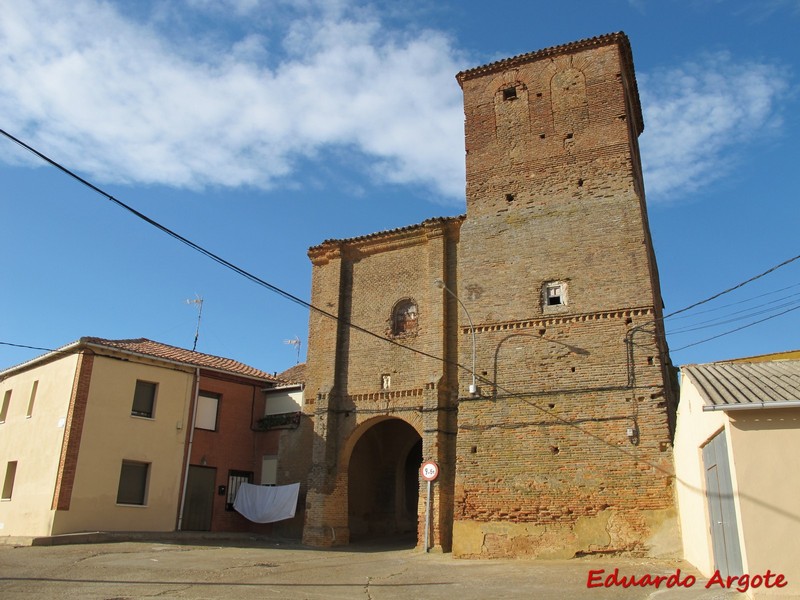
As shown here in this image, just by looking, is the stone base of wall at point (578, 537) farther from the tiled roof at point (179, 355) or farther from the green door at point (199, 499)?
the tiled roof at point (179, 355)

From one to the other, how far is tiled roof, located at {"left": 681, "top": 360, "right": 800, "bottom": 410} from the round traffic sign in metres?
7.66

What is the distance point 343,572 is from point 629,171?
38.0 ft

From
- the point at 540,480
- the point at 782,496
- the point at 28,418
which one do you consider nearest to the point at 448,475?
the point at 540,480

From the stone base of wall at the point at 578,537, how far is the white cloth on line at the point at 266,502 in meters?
6.85

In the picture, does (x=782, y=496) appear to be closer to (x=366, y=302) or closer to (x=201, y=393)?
(x=366, y=302)

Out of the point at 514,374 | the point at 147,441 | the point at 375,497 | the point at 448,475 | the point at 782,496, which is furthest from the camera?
the point at 375,497

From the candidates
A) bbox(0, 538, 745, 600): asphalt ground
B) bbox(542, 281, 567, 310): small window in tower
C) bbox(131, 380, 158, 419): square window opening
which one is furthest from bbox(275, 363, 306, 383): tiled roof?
bbox(542, 281, 567, 310): small window in tower

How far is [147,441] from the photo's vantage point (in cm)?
1991

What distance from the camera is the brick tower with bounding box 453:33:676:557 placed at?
1462cm

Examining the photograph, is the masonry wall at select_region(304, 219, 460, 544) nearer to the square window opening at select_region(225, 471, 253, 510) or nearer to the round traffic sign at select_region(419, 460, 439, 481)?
the round traffic sign at select_region(419, 460, 439, 481)

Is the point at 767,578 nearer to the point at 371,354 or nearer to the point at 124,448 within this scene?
the point at 371,354

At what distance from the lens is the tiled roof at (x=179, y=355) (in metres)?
19.9

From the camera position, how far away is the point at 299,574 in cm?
1228

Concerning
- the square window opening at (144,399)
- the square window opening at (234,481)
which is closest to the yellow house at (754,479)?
the square window opening at (234,481)
